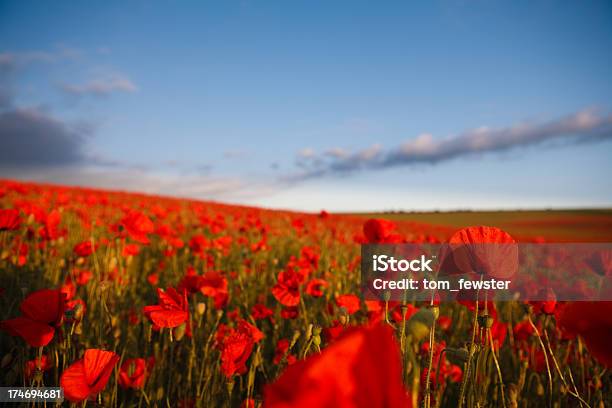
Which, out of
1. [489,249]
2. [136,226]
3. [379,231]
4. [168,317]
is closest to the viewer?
[489,249]

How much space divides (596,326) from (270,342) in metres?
1.94

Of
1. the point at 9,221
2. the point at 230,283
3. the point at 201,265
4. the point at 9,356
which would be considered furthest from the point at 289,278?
the point at 201,265

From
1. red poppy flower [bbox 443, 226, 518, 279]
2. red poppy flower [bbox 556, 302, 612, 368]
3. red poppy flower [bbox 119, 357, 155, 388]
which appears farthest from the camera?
red poppy flower [bbox 119, 357, 155, 388]

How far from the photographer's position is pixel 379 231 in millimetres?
1832

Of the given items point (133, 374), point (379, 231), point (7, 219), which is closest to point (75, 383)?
point (133, 374)

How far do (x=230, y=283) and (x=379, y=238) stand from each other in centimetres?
173

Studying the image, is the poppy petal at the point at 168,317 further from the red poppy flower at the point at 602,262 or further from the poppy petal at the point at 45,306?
the red poppy flower at the point at 602,262

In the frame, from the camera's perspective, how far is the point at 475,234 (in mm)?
856

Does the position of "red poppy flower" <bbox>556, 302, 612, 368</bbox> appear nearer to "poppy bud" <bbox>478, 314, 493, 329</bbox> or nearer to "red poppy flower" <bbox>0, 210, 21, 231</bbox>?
"poppy bud" <bbox>478, 314, 493, 329</bbox>

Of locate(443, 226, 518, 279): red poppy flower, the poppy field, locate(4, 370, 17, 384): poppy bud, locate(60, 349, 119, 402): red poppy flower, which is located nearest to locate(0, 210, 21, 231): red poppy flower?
the poppy field

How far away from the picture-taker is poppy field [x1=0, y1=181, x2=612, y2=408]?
0.32 m

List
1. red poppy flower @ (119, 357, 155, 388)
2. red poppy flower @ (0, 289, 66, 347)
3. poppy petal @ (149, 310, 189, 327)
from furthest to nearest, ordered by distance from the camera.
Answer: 1. red poppy flower @ (119, 357, 155, 388)
2. poppy petal @ (149, 310, 189, 327)
3. red poppy flower @ (0, 289, 66, 347)

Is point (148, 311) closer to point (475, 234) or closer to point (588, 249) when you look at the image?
point (475, 234)

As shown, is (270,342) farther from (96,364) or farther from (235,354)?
(96,364)
